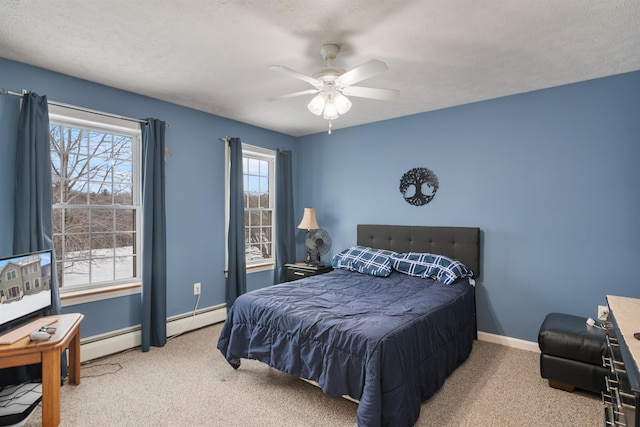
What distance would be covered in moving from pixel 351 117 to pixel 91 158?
2.75 m

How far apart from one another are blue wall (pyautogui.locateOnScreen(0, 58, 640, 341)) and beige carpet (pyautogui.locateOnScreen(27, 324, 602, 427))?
626 mm

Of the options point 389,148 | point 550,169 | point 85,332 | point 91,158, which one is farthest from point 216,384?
point 550,169

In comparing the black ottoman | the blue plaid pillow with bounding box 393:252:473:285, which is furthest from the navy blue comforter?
the black ottoman

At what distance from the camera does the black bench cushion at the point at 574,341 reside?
7.44ft

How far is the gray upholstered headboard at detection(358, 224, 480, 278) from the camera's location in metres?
3.39

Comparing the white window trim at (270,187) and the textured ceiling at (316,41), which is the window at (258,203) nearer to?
the white window trim at (270,187)

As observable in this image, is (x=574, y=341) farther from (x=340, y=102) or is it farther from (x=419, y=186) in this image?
(x=340, y=102)

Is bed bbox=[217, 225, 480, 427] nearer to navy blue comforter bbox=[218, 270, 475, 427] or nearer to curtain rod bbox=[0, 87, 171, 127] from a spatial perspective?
navy blue comforter bbox=[218, 270, 475, 427]

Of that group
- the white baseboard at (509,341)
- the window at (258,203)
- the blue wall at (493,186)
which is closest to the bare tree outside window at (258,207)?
the window at (258,203)

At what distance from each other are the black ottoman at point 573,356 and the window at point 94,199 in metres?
3.67

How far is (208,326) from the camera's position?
3.81m

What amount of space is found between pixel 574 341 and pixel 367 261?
1.88 metres

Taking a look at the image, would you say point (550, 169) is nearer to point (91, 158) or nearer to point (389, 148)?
point (389, 148)

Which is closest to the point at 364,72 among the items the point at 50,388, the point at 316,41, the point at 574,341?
the point at 316,41
